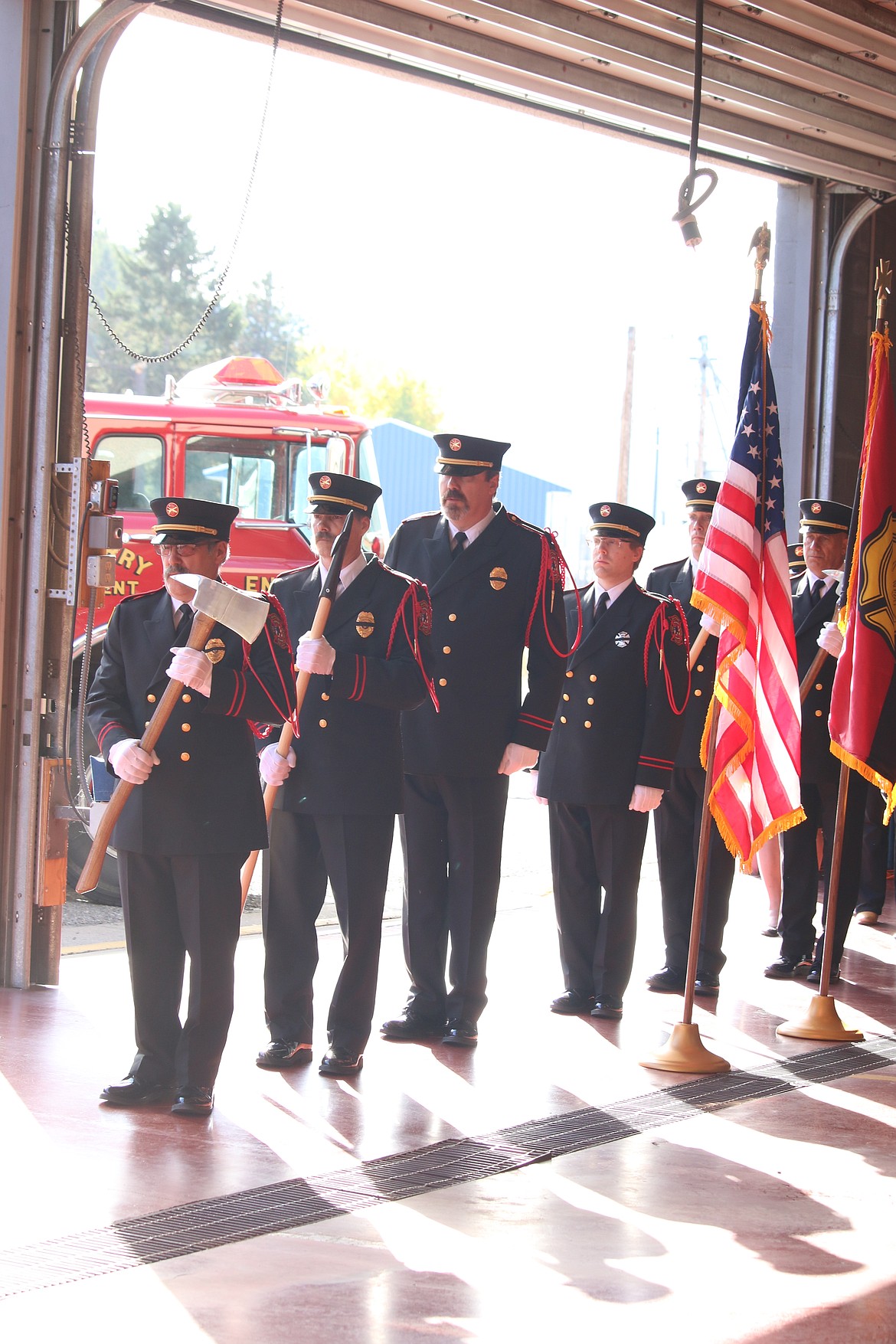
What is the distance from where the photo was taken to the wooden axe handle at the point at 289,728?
4602mm

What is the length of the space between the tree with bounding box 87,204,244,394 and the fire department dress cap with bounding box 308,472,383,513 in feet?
147

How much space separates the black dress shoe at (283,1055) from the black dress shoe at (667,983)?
5.77 feet

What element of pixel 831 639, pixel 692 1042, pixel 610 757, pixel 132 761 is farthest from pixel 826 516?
pixel 132 761

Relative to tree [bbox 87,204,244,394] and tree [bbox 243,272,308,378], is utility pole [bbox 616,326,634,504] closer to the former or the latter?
tree [bbox 87,204,244,394]

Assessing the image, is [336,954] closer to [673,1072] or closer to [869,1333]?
[673,1072]

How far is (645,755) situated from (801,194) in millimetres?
4690

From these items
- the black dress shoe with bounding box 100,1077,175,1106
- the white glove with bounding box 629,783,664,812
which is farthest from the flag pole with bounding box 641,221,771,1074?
the black dress shoe with bounding box 100,1077,175,1106

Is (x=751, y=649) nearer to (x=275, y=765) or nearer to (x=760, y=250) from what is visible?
(x=760, y=250)

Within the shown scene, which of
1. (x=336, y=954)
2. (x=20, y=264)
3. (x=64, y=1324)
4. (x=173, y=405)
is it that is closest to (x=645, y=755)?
(x=336, y=954)

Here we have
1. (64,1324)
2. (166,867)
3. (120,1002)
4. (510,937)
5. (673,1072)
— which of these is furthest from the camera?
(510,937)

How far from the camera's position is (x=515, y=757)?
5160mm

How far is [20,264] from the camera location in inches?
219

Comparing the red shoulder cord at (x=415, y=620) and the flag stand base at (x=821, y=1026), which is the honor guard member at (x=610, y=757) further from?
the red shoulder cord at (x=415, y=620)

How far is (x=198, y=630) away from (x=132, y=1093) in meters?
1.22
